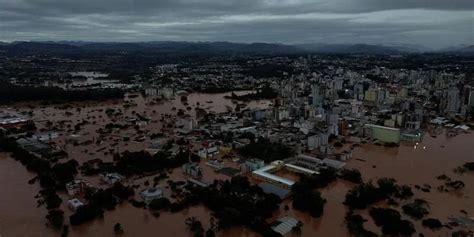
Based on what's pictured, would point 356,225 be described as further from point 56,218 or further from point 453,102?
point 453,102

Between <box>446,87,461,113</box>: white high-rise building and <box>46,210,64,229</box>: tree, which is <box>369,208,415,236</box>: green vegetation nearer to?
<box>46,210,64,229</box>: tree

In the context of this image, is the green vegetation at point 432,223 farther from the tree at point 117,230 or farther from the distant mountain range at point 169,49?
the distant mountain range at point 169,49

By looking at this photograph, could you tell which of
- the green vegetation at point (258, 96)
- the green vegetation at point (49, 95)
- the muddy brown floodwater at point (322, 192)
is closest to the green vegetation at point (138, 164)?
the muddy brown floodwater at point (322, 192)

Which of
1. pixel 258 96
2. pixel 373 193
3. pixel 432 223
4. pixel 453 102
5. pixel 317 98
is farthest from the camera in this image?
pixel 258 96

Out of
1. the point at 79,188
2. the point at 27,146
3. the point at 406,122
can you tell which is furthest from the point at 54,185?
the point at 406,122

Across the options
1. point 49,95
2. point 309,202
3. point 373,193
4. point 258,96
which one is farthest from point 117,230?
point 49,95

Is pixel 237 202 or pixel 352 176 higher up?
→ pixel 237 202

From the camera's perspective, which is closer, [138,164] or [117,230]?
[117,230]

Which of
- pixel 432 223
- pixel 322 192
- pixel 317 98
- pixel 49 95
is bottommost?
pixel 322 192
